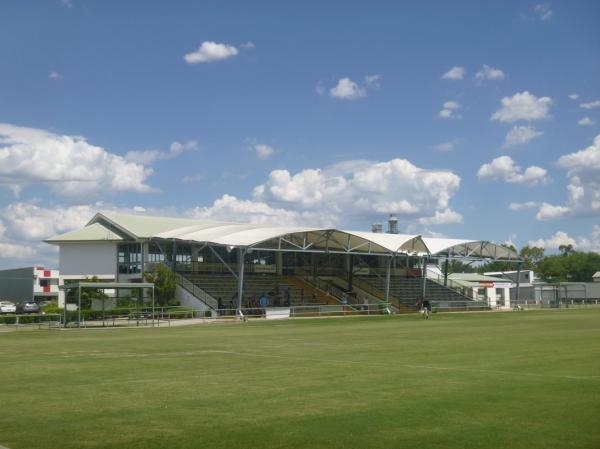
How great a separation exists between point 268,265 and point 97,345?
4211cm

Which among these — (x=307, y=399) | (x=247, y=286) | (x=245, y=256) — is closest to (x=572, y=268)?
(x=245, y=256)

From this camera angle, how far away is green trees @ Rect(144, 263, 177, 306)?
5447 cm

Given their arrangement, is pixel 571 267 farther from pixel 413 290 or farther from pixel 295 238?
pixel 295 238

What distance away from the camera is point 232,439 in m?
9.01

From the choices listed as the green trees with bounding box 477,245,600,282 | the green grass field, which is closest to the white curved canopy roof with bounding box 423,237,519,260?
the green grass field

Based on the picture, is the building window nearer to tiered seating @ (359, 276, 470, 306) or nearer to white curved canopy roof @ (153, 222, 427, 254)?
white curved canopy roof @ (153, 222, 427, 254)

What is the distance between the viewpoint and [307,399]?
39.5 ft

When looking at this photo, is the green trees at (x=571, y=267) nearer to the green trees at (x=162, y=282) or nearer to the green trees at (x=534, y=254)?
the green trees at (x=534, y=254)

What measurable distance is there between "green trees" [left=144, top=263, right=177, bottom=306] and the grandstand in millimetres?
1673

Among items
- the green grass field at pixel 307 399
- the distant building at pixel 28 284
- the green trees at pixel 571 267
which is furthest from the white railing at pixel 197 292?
the green trees at pixel 571 267

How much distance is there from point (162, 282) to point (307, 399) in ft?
144

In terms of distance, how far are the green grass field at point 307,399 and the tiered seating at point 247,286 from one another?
37047 millimetres

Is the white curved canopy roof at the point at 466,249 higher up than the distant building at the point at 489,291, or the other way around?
the white curved canopy roof at the point at 466,249

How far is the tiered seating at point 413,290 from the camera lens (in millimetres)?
71500
